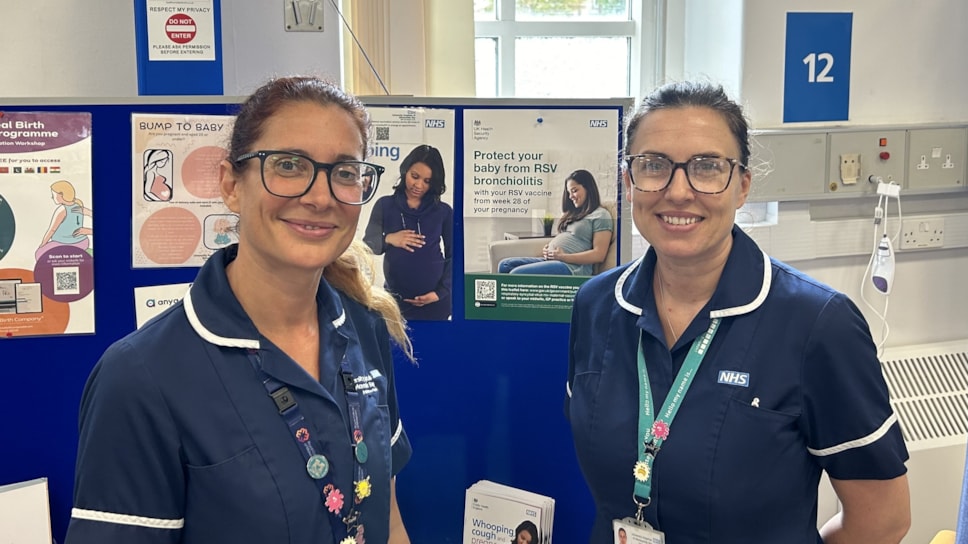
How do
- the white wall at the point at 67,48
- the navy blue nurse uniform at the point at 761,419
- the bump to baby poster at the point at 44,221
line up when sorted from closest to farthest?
the navy blue nurse uniform at the point at 761,419, the bump to baby poster at the point at 44,221, the white wall at the point at 67,48

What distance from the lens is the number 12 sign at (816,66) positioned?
99.9 inches

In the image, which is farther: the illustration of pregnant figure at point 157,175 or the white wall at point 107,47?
the white wall at point 107,47

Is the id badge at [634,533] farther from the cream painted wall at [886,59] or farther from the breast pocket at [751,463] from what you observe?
the cream painted wall at [886,59]

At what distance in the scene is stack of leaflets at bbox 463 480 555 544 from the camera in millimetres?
1805

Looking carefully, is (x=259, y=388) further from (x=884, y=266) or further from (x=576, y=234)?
(x=884, y=266)

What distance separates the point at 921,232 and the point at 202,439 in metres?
2.41

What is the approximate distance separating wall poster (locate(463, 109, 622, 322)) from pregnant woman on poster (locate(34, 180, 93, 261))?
829mm

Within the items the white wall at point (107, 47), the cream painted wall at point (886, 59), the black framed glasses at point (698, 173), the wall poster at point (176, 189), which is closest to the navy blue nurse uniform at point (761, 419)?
the black framed glasses at point (698, 173)

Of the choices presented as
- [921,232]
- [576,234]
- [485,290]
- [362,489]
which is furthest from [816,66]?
[362,489]

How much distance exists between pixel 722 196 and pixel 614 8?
5.31 ft

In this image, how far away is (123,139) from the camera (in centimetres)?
176

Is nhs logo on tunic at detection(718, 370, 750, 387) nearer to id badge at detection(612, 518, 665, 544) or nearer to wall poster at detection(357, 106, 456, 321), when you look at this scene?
id badge at detection(612, 518, 665, 544)

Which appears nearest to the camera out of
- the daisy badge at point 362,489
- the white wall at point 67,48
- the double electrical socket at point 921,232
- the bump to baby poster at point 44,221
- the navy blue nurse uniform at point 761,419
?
the daisy badge at point 362,489

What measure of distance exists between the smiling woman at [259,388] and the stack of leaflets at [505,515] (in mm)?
551
